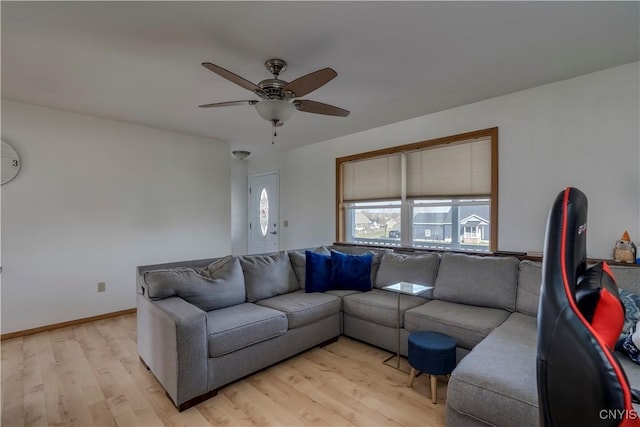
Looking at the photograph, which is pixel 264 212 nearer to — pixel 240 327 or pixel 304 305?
pixel 304 305

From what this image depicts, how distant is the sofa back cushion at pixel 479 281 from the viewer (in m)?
2.53

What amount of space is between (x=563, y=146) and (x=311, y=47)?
2.45m

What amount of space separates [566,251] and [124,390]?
274 centimetres

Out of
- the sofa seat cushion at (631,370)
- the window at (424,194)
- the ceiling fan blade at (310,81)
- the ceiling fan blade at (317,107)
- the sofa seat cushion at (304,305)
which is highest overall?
the ceiling fan blade at (310,81)

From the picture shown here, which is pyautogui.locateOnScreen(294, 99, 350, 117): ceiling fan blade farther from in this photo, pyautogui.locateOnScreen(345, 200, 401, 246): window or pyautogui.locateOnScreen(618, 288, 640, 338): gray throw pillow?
pyautogui.locateOnScreen(618, 288, 640, 338): gray throw pillow

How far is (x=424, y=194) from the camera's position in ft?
12.6

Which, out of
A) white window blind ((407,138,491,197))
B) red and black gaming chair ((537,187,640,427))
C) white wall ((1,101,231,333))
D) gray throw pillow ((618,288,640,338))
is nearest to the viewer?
red and black gaming chair ((537,187,640,427))

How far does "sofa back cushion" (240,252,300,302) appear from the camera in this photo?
2.86 meters

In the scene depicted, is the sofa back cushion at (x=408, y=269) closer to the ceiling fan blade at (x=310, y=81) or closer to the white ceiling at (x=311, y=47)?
the white ceiling at (x=311, y=47)

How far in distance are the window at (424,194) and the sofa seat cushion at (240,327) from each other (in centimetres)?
223

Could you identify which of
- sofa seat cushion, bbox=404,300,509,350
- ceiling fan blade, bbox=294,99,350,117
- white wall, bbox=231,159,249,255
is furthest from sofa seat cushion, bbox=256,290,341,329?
white wall, bbox=231,159,249,255

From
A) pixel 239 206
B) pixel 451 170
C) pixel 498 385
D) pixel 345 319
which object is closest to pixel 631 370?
pixel 498 385

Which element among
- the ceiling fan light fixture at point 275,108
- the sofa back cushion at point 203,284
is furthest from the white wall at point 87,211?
the ceiling fan light fixture at point 275,108

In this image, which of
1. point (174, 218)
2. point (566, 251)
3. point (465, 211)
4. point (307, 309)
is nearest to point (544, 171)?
point (465, 211)
